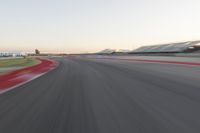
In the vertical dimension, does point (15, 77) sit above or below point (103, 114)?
below

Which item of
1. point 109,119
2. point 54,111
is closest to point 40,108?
point 54,111

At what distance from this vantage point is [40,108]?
6277mm

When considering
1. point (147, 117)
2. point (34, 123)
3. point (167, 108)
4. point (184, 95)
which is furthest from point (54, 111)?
point (184, 95)

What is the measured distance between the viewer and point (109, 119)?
502 cm

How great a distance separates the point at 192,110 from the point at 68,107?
2.85 metres

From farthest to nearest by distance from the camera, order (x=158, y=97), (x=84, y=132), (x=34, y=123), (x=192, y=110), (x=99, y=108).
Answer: (x=158, y=97) → (x=99, y=108) → (x=192, y=110) → (x=34, y=123) → (x=84, y=132)

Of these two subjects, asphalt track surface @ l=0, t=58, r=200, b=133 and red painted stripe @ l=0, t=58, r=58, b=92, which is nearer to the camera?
asphalt track surface @ l=0, t=58, r=200, b=133

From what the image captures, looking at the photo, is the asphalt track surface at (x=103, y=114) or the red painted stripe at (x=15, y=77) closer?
the asphalt track surface at (x=103, y=114)

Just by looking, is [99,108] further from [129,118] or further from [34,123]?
[34,123]

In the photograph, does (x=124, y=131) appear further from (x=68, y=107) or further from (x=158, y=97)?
(x=158, y=97)

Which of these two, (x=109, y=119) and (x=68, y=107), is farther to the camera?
(x=68, y=107)

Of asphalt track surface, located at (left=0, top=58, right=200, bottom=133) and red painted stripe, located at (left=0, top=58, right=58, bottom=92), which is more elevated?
asphalt track surface, located at (left=0, top=58, right=200, bottom=133)

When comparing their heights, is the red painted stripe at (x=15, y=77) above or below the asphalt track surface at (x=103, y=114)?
below

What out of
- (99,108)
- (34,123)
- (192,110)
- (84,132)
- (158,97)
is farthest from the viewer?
(158,97)
